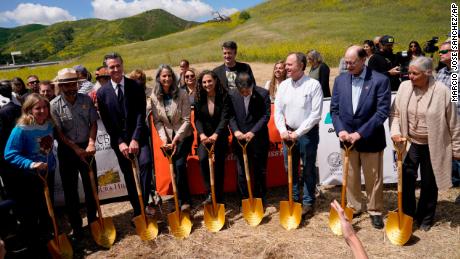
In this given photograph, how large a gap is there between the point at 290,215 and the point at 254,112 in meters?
1.52

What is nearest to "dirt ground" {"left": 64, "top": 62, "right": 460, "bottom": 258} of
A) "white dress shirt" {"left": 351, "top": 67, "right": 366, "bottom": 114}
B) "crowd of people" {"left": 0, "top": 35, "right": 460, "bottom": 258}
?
"crowd of people" {"left": 0, "top": 35, "right": 460, "bottom": 258}

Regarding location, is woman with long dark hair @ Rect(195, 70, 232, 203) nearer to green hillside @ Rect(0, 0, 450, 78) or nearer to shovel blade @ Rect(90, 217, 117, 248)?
shovel blade @ Rect(90, 217, 117, 248)

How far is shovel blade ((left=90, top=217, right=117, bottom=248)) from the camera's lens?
4449 millimetres

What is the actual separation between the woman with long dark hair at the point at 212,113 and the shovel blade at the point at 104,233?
5.11 feet

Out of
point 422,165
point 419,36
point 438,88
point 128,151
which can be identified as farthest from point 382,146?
point 419,36

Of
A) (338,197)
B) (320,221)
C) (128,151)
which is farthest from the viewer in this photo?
(338,197)

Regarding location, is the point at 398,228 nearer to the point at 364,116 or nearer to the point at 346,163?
the point at 346,163

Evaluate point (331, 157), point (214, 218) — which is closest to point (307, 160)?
point (331, 157)

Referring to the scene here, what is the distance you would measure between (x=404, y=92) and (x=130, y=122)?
139 inches

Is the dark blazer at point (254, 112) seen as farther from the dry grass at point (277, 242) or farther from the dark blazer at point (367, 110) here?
the dry grass at point (277, 242)

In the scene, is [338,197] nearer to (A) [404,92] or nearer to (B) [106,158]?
(A) [404,92]

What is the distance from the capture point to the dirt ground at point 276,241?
3992 millimetres

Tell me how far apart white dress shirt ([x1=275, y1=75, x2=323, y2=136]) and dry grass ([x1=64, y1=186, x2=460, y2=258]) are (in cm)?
134

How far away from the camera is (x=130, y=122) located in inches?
180
